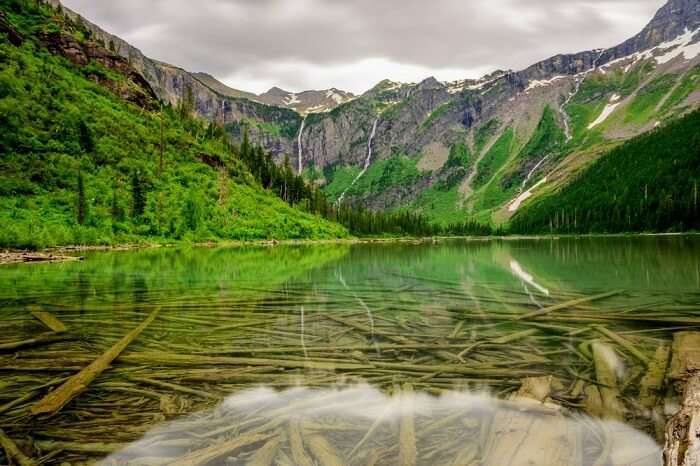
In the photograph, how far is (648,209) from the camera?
158 meters

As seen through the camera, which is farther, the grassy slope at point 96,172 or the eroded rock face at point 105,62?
the eroded rock face at point 105,62

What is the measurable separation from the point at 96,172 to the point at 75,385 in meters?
90.9

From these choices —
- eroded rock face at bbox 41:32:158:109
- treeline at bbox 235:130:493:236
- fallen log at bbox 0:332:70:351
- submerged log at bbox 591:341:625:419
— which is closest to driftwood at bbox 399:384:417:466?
submerged log at bbox 591:341:625:419

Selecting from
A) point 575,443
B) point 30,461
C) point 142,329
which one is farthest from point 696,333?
point 142,329

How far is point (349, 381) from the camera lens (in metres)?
8.04

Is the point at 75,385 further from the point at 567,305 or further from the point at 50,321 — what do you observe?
the point at 567,305

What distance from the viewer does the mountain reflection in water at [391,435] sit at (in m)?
5.26

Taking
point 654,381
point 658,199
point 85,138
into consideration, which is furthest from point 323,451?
point 658,199

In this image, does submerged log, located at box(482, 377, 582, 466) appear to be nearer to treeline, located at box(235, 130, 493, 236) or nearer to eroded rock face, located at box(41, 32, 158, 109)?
treeline, located at box(235, 130, 493, 236)

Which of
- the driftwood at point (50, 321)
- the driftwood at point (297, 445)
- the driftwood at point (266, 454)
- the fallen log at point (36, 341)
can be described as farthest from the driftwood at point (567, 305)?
the driftwood at point (50, 321)

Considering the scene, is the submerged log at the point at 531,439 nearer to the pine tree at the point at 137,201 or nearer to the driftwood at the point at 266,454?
the driftwood at the point at 266,454

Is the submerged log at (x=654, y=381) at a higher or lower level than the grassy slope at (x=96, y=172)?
lower

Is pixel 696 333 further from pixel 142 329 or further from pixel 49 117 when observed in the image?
pixel 49 117

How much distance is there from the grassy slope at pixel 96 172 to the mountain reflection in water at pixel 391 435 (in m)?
53.4
